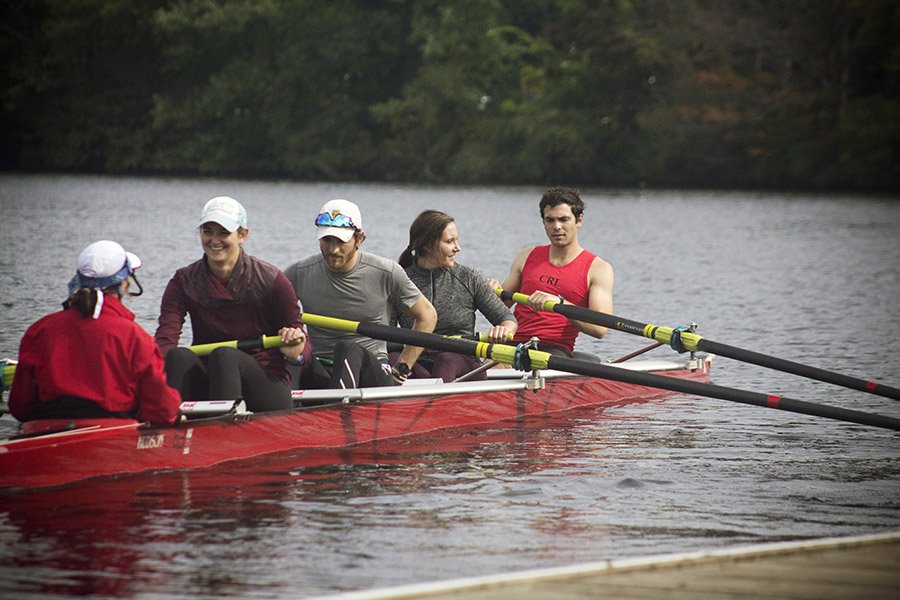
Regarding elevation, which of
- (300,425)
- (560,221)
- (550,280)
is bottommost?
(300,425)

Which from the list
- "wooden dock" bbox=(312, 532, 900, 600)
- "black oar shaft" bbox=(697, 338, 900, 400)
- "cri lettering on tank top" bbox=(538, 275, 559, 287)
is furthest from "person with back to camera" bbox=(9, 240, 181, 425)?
"black oar shaft" bbox=(697, 338, 900, 400)

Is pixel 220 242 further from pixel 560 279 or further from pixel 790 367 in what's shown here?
pixel 790 367

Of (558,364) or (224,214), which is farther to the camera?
(558,364)

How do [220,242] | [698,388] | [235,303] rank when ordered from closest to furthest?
[220,242] < [235,303] < [698,388]

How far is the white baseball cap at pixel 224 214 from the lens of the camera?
856 centimetres

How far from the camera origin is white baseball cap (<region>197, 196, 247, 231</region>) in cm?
856

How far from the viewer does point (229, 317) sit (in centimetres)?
903

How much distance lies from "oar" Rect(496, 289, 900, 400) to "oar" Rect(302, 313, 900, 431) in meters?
1.25

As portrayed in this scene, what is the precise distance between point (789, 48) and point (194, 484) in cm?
5346

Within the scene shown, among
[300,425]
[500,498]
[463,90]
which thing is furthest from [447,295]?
[463,90]

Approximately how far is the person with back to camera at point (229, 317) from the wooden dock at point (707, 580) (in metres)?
3.35

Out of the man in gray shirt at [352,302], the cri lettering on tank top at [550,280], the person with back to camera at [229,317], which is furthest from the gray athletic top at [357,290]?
the cri lettering on tank top at [550,280]

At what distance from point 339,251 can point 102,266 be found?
7.97 ft

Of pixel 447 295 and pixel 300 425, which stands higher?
pixel 447 295
